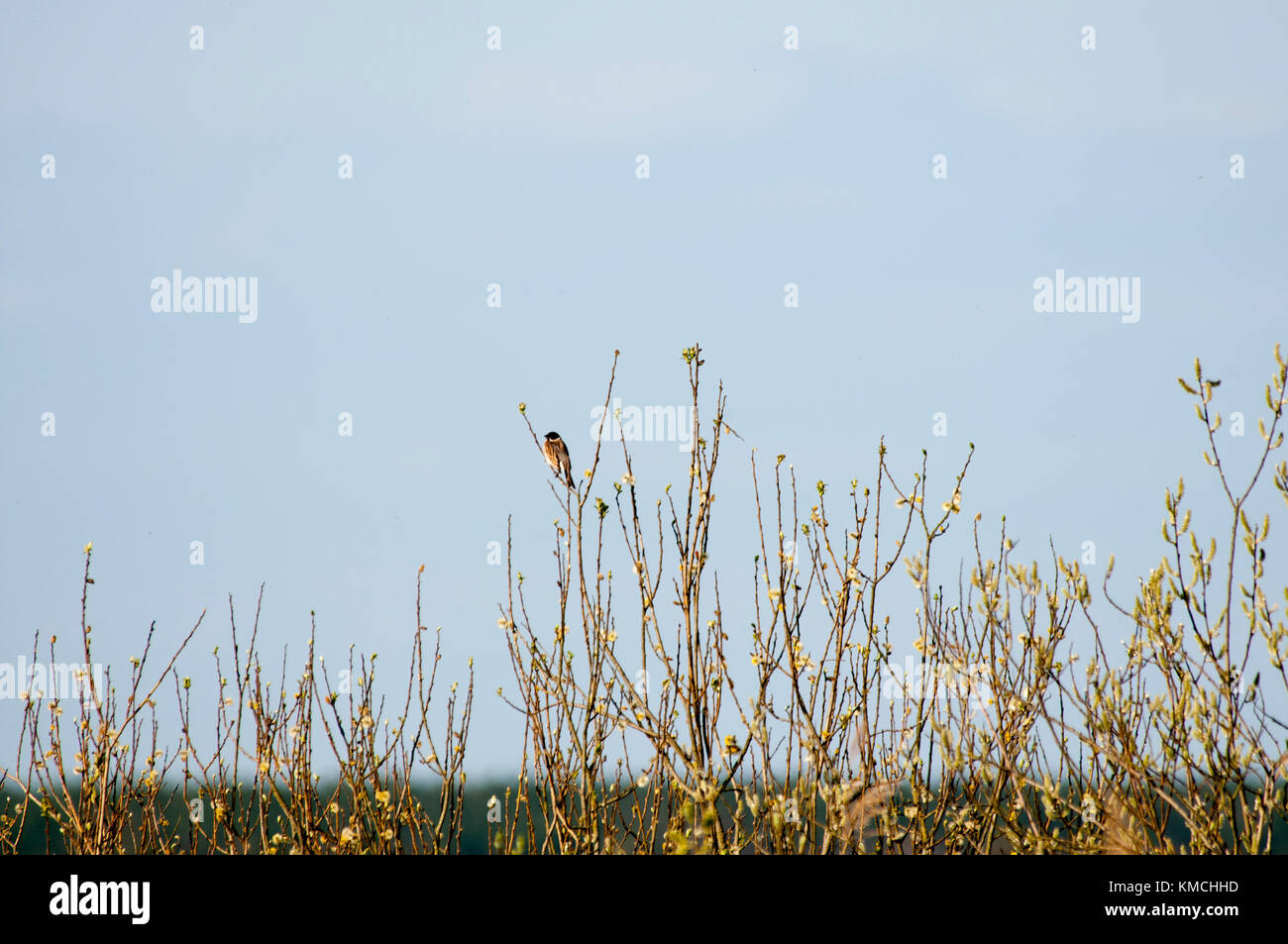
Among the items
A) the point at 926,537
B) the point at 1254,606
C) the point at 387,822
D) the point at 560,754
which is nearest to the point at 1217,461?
the point at 1254,606

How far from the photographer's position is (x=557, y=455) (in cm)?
442

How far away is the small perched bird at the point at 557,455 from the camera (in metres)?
4.33

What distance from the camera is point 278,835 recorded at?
457cm

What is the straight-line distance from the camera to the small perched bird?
433 cm

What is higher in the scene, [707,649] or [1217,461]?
[1217,461]

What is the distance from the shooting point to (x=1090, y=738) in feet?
14.0
